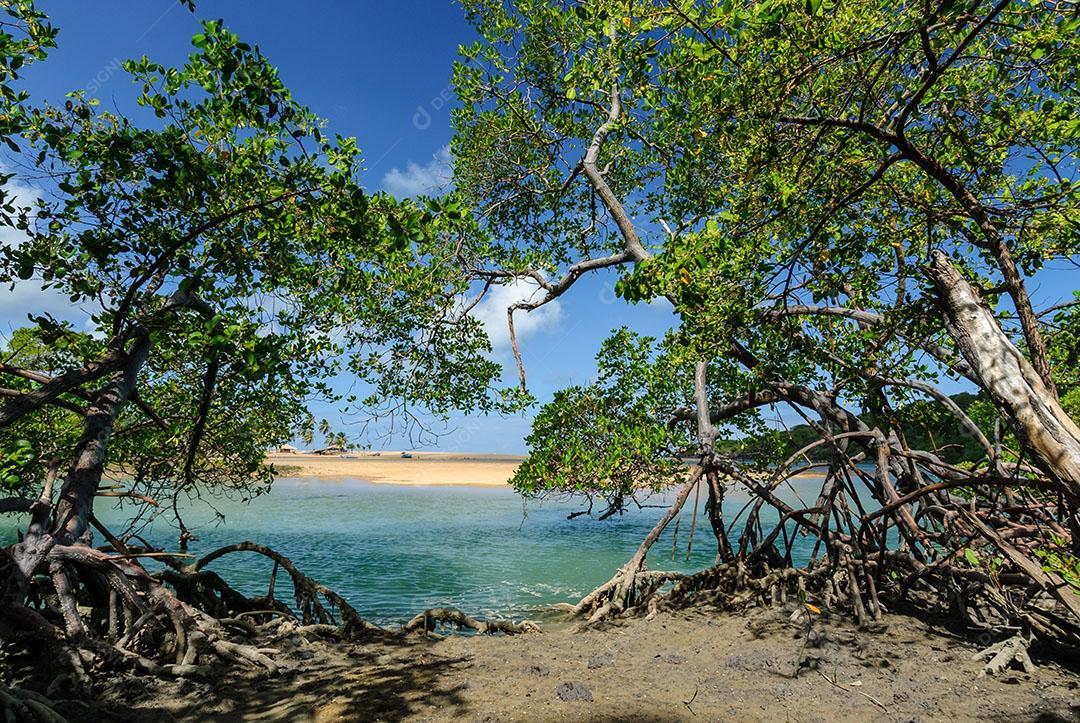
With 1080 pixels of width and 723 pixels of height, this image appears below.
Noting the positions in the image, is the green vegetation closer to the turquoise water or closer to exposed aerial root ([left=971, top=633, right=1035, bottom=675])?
exposed aerial root ([left=971, top=633, right=1035, bottom=675])

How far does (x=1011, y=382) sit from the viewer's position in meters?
3.72

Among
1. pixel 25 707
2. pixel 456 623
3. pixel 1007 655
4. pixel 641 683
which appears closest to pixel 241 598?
pixel 456 623

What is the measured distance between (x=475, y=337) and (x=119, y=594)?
6395 mm

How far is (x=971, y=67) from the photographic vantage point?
6.76m

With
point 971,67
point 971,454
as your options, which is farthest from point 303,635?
point 971,454

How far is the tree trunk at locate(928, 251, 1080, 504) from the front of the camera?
3494 millimetres

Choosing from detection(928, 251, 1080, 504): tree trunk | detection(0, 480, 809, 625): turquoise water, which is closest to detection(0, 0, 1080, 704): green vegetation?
detection(928, 251, 1080, 504): tree trunk

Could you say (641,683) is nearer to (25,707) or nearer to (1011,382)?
(1011,382)

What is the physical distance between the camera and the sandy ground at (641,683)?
531 cm

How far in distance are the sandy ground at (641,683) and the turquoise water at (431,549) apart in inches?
183

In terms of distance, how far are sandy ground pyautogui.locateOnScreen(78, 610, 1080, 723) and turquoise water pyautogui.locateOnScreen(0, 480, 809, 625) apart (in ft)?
15.3

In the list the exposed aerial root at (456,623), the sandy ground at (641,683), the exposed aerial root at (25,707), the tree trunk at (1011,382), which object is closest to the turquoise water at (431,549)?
the exposed aerial root at (456,623)

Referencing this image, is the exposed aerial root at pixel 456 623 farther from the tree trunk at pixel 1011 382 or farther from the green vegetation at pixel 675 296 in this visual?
the tree trunk at pixel 1011 382

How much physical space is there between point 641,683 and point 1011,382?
475 centimetres
